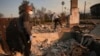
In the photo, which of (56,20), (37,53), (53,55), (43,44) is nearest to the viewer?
(53,55)

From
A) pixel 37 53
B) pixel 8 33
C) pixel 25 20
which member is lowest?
pixel 37 53

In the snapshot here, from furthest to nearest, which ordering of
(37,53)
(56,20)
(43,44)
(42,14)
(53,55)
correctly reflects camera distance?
(42,14) < (56,20) < (43,44) < (37,53) < (53,55)

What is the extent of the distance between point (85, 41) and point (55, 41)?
2.72 m

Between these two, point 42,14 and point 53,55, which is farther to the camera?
point 42,14

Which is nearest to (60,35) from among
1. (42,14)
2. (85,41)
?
(85,41)

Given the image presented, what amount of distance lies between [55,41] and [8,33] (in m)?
Result: 3.67

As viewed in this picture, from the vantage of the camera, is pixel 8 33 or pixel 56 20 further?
pixel 56 20

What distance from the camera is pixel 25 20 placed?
278 inches

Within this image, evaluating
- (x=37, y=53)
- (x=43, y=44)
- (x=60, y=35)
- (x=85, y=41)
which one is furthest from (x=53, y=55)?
(x=60, y=35)

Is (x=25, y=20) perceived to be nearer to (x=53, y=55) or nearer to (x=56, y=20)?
(x=53, y=55)

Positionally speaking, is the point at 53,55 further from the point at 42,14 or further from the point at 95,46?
the point at 42,14

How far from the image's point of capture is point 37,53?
10820 mm

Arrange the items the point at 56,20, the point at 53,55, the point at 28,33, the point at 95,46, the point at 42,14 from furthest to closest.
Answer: the point at 42,14 → the point at 56,20 → the point at 53,55 → the point at 95,46 → the point at 28,33

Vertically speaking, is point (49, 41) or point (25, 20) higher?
point (25, 20)
